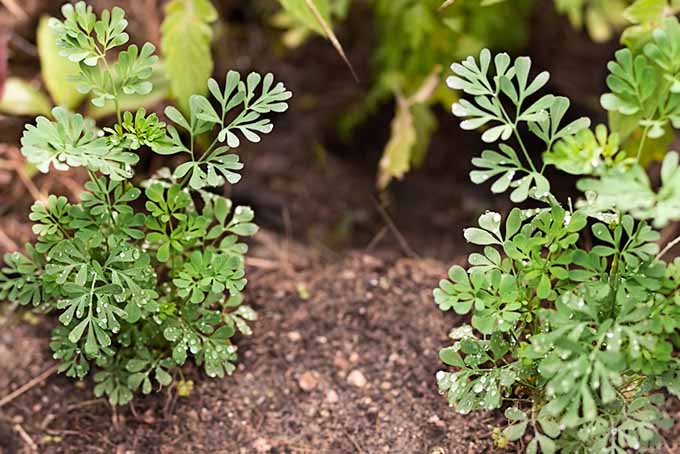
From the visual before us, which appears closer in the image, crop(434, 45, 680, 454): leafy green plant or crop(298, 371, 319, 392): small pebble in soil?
crop(434, 45, 680, 454): leafy green plant

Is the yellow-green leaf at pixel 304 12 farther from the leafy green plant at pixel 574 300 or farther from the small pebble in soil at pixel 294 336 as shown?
the small pebble in soil at pixel 294 336

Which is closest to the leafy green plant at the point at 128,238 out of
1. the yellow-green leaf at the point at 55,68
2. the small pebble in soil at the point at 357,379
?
the small pebble in soil at the point at 357,379

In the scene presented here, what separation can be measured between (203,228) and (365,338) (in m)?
0.44

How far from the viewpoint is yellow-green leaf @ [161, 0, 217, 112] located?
1.86m

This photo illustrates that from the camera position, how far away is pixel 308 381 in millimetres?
1681

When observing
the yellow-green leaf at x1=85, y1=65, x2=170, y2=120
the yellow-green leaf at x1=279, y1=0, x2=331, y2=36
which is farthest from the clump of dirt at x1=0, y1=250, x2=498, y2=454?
the yellow-green leaf at x1=85, y1=65, x2=170, y2=120

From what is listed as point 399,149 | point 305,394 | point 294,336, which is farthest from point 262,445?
point 399,149

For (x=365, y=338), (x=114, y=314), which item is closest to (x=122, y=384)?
(x=114, y=314)

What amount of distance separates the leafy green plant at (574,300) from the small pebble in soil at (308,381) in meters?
0.35

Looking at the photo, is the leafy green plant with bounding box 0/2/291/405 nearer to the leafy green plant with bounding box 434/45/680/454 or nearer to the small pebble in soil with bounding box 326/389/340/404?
the small pebble in soil with bounding box 326/389/340/404

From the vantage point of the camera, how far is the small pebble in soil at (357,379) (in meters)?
1.67

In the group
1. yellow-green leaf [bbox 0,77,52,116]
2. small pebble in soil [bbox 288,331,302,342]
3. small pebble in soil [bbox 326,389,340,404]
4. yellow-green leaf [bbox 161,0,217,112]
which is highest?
yellow-green leaf [bbox 161,0,217,112]

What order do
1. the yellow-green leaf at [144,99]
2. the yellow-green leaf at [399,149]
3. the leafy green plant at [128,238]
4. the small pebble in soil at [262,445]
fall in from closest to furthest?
1. the leafy green plant at [128,238]
2. the small pebble in soil at [262,445]
3. the yellow-green leaf at [399,149]
4. the yellow-green leaf at [144,99]

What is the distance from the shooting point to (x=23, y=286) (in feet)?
5.00
